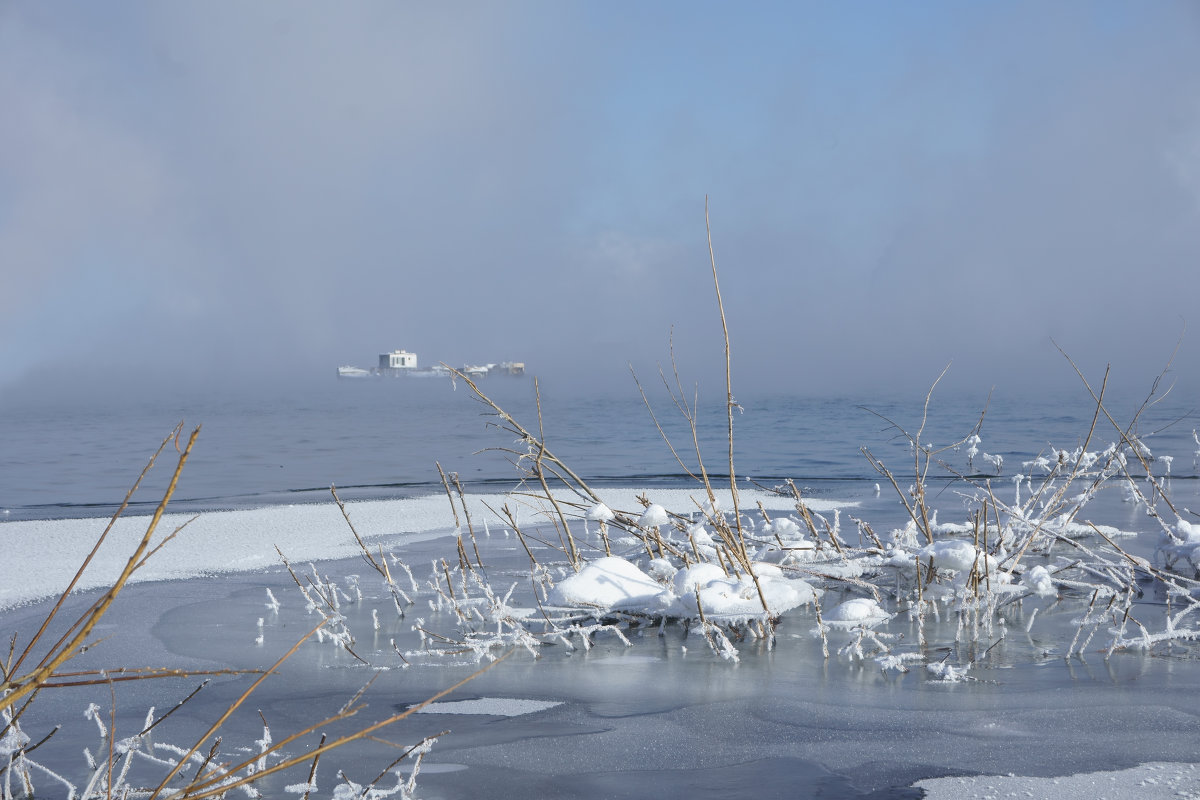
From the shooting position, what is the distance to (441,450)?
66.2ft

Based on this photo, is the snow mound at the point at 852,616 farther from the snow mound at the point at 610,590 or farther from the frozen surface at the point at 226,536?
the frozen surface at the point at 226,536

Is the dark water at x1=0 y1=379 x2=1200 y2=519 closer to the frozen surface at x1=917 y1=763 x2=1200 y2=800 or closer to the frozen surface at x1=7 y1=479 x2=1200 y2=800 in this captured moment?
the frozen surface at x1=7 y1=479 x2=1200 y2=800

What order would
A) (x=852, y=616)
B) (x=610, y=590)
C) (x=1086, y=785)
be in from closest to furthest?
(x=1086, y=785)
(x=852, y=616)
(x=610, y=590)

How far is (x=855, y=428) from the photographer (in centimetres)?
2442

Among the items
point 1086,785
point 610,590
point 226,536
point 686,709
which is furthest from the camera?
point 226,536

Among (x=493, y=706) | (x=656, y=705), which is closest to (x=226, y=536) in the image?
(x=493, y=706)

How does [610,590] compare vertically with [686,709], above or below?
above

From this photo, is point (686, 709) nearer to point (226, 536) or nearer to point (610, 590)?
point (610, 590)

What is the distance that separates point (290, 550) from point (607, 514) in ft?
14.2

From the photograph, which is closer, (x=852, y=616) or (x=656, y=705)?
(x=656, y=705)

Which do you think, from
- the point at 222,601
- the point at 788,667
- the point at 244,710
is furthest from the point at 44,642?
the point at 788,667

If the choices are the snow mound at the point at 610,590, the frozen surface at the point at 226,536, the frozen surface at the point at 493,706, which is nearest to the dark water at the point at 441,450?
the frozen surface at the point at 226,536

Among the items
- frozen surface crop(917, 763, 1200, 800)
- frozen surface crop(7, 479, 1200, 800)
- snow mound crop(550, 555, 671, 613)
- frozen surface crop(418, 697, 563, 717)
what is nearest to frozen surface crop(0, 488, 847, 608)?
snow mound crop(550, 555, 671, 613)

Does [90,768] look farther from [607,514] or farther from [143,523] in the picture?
[143,523]
